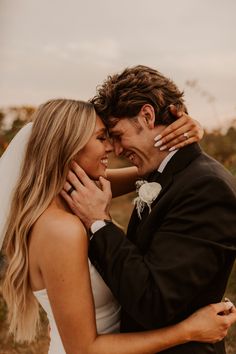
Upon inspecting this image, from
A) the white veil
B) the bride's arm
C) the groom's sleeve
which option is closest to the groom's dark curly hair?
the white veil

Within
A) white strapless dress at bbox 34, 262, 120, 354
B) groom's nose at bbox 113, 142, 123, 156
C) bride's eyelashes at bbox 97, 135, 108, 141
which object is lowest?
white strapless dress at bbox 34, 262, 120, 354

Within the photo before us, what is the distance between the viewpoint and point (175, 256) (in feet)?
8.24

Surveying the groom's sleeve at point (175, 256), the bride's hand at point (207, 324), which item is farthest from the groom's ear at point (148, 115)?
the bride's hand at point (207, 324)

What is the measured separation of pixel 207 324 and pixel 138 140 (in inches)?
43.7

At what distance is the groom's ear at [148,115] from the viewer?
3.05 metres

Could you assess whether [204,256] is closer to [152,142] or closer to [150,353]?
[150,353]

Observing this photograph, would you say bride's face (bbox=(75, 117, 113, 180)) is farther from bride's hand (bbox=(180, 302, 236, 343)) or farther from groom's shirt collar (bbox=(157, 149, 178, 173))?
bride's hand (bbox=(180, 302, 236, 343))

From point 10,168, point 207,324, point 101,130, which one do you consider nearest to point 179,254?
point 207,324

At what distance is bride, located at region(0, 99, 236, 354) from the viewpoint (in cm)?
267

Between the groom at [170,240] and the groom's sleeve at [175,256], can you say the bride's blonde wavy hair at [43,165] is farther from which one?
the groom's sleeve at [175,256]

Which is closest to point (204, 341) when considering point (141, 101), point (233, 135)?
point (141, 101)

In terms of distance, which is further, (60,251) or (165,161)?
(165,161)

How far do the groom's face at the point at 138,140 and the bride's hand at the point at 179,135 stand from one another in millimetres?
74

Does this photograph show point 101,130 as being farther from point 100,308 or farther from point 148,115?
point 100,308
